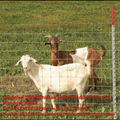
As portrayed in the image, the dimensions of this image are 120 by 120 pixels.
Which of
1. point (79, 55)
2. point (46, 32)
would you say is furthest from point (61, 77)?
point (46, 32)

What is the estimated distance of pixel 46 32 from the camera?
18.0 m

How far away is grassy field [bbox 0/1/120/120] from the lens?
33.8ft

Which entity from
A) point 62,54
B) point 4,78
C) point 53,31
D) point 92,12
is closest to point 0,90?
point 4,78

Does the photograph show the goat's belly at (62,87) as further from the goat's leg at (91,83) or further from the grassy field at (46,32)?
the goat's leg at (91,83)

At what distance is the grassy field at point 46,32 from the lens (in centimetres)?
1030

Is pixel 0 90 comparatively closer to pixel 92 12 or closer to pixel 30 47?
pixel 30 47

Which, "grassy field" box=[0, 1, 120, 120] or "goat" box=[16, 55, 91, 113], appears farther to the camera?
"grassy field" box=[0, 1, 120, 120]

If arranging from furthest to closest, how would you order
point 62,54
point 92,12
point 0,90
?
point 92,12 < point 62,54 < point 0,90

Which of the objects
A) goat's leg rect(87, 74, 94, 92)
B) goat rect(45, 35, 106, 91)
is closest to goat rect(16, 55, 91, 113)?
goat's leg rect(87, 74, 94, 92)

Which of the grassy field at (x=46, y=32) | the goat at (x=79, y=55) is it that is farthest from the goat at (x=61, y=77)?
the goat at (x=79, y=55)

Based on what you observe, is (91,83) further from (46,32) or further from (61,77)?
(46,32)

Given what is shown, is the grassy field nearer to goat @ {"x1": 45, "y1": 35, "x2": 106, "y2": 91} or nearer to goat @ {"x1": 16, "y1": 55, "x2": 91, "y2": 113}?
goat @ {"x1": 45, "y1": 35, "x2": 106, "y2": 91}

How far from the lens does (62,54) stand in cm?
1091

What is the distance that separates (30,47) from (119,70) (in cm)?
390
